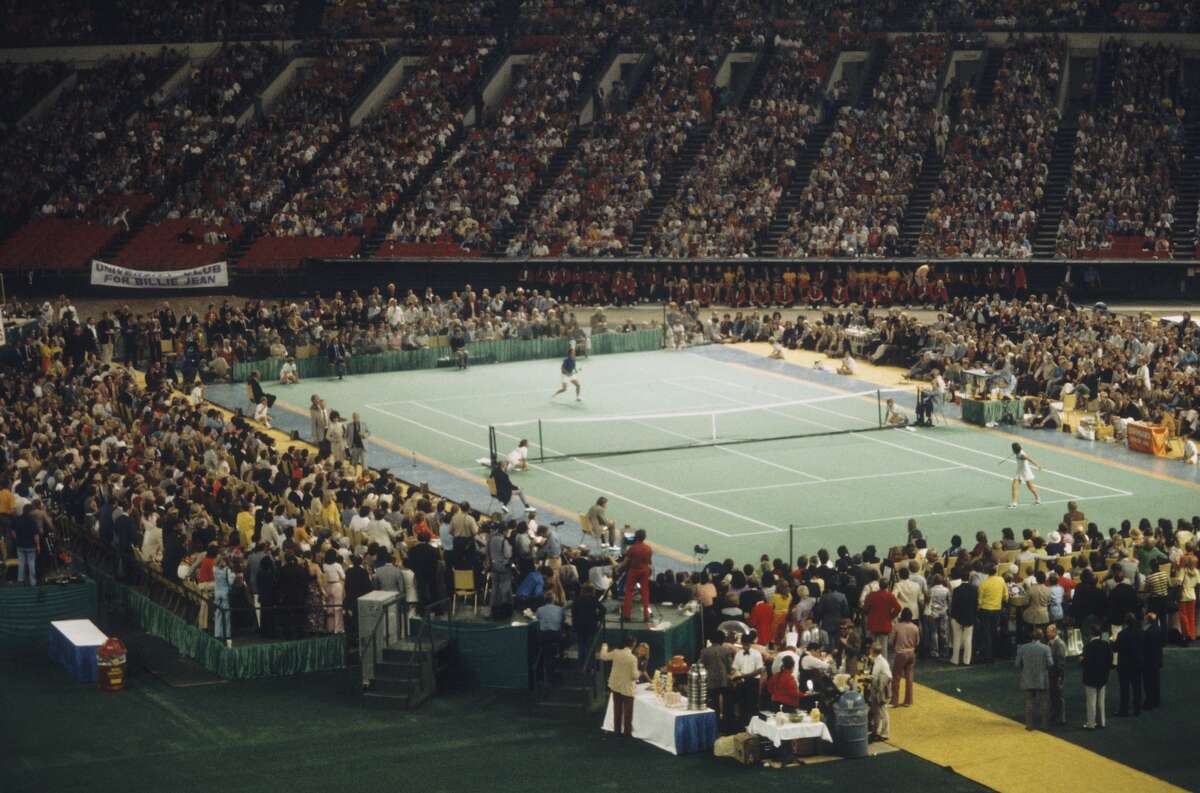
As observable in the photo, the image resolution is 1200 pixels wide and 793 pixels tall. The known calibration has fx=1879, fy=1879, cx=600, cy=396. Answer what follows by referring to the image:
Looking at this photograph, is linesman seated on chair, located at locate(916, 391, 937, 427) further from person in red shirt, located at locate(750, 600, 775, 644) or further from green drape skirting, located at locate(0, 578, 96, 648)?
green drape skirting, located at locate(0, 578, 96, 648)

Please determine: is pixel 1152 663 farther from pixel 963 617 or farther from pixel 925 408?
pixel 925 408

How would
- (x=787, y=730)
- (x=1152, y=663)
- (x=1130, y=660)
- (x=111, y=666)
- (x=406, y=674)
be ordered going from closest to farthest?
(x=787, y=730) → (x=1130, y=660) → (x=1152, y=663) → (x=406, y=674) → (x=111, y=666)

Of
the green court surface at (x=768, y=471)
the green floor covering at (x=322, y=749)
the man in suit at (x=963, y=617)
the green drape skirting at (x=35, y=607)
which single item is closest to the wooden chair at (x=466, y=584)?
the green floor covering at (x=322, y=749)

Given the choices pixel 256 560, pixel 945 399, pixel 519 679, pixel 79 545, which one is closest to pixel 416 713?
pixel 519 679

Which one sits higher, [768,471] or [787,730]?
[768,471]

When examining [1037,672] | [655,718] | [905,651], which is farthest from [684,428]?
[1037,672]

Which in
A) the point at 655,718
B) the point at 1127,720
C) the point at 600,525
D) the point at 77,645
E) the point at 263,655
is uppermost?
the point at 600,525

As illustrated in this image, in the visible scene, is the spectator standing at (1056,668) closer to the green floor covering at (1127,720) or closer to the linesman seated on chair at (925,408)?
the green floor covering at (1127,720)
